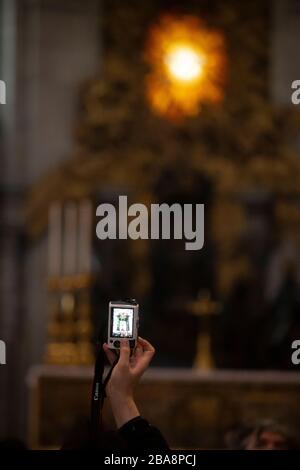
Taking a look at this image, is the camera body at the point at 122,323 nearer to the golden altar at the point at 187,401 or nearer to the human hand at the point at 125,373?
the human hand at the point at 125,373

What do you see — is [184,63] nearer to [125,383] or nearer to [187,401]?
[187,401]

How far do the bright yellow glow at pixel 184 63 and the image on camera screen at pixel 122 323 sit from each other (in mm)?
5377

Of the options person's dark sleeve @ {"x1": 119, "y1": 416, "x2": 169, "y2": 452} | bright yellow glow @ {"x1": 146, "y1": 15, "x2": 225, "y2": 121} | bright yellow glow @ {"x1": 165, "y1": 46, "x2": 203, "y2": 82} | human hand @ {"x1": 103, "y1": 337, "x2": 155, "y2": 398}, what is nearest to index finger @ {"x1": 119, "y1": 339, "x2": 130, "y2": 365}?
human hand @ {"x1": 103, "y1": 337, "x2": 155, "y2": 398}

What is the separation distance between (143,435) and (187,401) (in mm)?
3426

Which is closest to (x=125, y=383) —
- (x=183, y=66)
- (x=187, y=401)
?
(x=187, y=401)

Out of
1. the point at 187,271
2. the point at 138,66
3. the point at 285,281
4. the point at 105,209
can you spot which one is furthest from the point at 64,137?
the point at 105,209

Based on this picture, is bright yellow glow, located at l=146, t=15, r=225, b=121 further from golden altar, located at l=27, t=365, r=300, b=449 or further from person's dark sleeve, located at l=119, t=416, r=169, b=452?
person's dark sleeve, located at l=119, t=416, r=169, b=452

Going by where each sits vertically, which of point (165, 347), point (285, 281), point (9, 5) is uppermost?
point (9, 5)

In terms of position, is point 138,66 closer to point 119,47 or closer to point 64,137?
point 119,47

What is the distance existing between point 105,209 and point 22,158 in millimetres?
4968

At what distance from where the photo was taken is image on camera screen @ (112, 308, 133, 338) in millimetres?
1789

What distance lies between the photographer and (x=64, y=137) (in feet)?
23.1

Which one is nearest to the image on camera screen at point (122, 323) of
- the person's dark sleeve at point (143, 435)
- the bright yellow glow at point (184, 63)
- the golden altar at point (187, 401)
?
the person's dark sleeve at point (143, 435)

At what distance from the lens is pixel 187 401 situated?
16.4 feet
